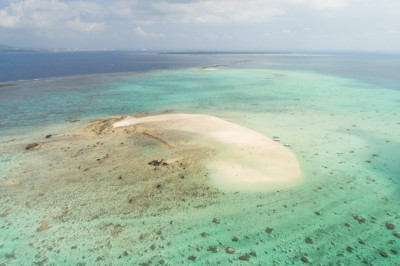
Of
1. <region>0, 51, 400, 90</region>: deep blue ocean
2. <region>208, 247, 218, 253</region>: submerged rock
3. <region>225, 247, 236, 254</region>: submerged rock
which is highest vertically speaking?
<region>0, 51, 400, 90</region>: deep blue ocean

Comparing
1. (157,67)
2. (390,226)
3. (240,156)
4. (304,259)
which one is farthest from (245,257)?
(157,67)

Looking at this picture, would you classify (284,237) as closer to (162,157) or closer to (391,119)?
(162,157)

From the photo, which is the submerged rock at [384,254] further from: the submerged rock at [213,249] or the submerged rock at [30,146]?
the submerged rock at [30,146]

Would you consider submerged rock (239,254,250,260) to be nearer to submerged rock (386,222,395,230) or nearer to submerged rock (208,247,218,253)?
submerged rock (208,247,218,253)

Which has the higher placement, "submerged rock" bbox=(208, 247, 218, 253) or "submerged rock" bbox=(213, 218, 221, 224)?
"submerged rock" bbox=(213, 218, 221, 224)

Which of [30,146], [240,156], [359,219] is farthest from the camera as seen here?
[30,146]

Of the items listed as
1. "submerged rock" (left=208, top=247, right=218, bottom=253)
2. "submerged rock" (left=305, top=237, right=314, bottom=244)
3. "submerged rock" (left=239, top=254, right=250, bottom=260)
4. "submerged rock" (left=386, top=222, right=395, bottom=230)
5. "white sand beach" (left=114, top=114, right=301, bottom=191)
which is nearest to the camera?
"submerged rock" (left=239, top=254, right=250, bottom=260)

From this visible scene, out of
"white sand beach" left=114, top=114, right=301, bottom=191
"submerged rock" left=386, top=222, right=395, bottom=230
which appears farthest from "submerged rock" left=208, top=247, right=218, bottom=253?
"submerged rock" left=386, top=222, right=395, bottom=230

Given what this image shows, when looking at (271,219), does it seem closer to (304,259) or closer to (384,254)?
(304,259)

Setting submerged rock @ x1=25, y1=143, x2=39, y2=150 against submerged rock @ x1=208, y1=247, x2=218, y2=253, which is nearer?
submerged rock @ x1=208, y1=247, x2=218, y2=253
